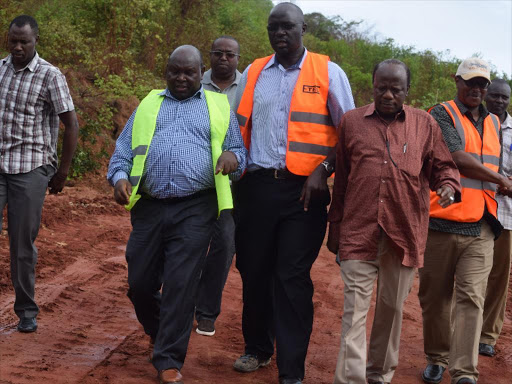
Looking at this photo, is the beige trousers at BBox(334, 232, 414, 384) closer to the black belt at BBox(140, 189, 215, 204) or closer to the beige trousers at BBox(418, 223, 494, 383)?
the beige trousers at BBox(418, 223, 494, 383)

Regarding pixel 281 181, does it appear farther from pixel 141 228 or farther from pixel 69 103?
pixel 69 103

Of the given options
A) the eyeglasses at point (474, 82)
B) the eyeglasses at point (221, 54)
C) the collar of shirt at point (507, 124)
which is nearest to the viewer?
the eyeglasses at point (474, 82)

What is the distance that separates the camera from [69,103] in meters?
6.03

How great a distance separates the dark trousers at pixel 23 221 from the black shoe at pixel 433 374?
9.57 feet

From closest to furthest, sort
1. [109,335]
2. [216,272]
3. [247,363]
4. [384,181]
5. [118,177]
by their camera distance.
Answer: [384,181]
[118,177]
[247,363]
[109,335]
[216,272]

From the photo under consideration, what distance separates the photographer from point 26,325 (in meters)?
5.96

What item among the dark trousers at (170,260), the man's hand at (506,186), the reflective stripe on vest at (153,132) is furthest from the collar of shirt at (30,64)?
the man's hand at (506,186)

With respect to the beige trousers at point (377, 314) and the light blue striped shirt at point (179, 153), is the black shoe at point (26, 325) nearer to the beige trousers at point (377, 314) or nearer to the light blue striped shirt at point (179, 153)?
the light blue striped shirt at point (179, 153)

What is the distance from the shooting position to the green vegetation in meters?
15.0

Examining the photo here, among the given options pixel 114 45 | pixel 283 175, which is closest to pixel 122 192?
pixel 283 175

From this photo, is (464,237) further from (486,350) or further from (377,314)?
(486,350)

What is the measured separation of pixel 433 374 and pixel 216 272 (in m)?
1.90

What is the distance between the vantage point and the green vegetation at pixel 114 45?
49.1ft

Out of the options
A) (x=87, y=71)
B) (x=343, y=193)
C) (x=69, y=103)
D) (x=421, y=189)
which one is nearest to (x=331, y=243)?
(x=343, y=193)
